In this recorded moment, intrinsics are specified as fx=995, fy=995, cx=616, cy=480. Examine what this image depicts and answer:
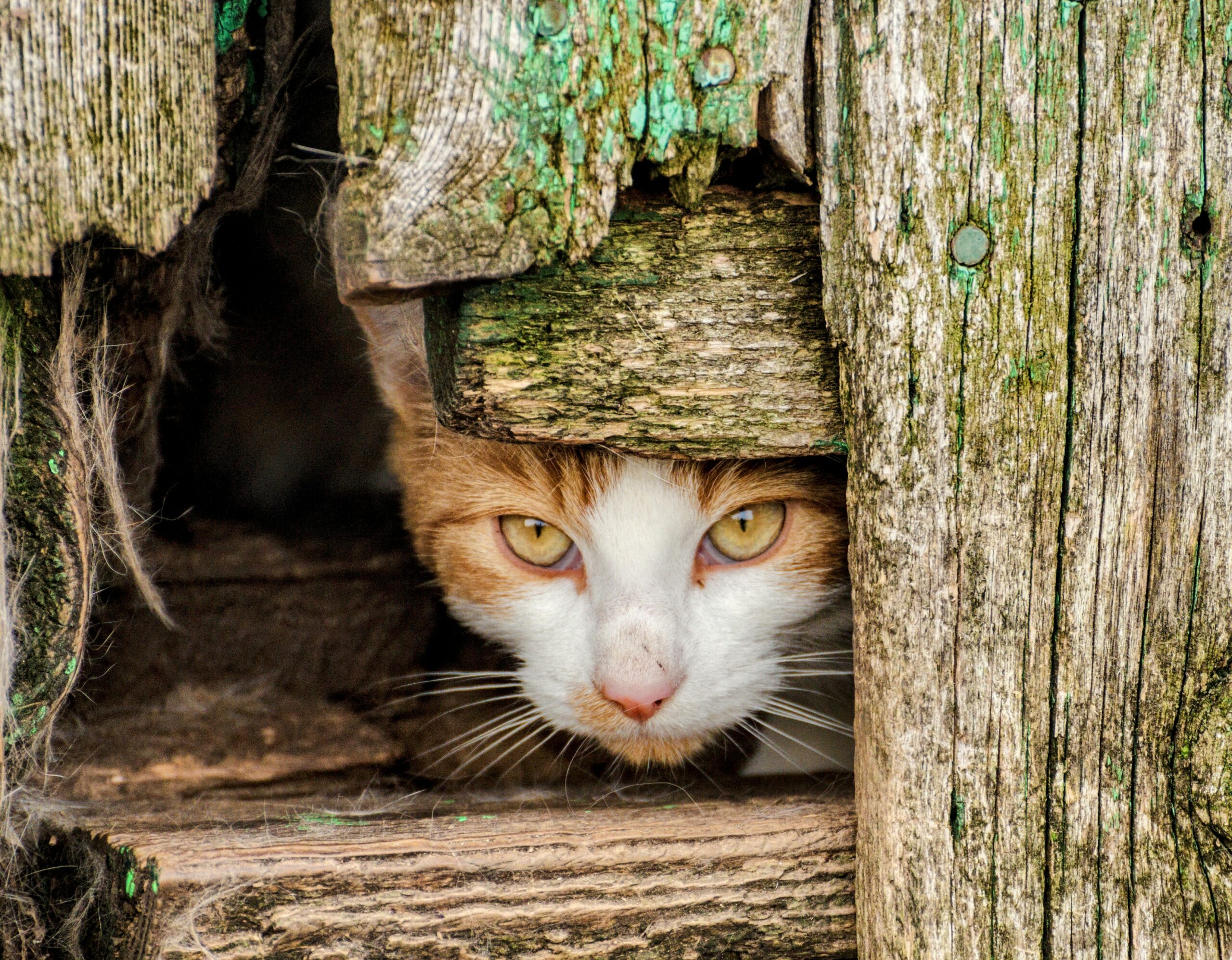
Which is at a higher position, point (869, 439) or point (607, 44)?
point (607, 44)

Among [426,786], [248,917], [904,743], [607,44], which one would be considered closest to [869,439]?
[904,743]

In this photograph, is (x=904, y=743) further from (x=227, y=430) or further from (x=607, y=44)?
(x=227, y=430)

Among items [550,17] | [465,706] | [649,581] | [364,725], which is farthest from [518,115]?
[364,725]

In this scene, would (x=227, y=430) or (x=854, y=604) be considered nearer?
(x=854, y=604)

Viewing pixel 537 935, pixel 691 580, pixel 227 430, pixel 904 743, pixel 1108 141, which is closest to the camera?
pixel 1108 141

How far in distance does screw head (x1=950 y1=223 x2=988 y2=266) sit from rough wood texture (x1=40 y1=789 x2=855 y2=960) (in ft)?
2.74

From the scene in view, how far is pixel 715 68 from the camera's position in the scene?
1209 mm

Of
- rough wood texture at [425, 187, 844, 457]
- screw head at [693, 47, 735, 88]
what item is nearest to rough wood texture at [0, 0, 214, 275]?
rough wood texture at [425, 187, 844, 457]

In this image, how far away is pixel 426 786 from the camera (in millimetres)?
2070

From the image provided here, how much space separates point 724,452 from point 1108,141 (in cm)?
62

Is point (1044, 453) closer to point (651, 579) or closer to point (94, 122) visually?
point (651, 579)

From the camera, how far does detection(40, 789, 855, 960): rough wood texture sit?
1.37 meters

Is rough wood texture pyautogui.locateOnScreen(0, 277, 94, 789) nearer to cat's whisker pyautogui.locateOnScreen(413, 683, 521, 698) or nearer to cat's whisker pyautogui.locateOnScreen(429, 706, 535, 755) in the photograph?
cat's whisker pyautogui.locateOnScreen(413, 683, 521, 698)

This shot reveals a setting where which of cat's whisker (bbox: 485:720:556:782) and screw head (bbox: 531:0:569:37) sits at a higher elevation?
screw head (bbox: 531:0:569:37)
